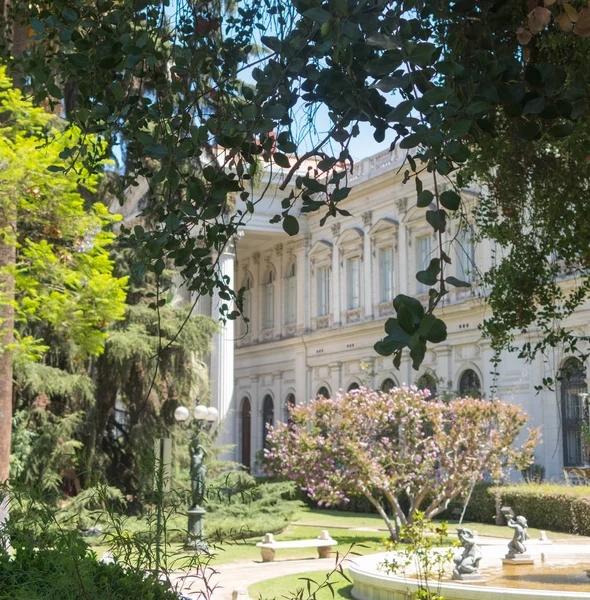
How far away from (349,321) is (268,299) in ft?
22.0

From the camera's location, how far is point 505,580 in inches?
462

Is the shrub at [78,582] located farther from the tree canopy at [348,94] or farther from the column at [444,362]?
the column at [444,362]

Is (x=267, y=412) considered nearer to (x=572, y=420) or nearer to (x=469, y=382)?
(x=469, y=382)

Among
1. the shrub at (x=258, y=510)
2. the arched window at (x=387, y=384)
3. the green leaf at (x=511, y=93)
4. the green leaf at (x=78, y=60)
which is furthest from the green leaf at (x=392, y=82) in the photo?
the arched window at (x=387, y=384)

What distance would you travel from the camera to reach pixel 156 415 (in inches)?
843

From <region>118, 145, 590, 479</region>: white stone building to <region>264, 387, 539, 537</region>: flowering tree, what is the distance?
6.80m

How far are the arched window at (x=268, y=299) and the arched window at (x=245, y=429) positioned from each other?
149 inches

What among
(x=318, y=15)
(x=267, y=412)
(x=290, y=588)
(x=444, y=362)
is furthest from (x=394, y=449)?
(x=267, y=412)

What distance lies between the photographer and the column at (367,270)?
119 feet

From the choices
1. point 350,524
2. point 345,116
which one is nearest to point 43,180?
point 345,116

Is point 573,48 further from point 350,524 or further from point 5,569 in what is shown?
point 350,524

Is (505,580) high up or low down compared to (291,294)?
down

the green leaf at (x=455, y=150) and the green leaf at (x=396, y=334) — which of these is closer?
the green leaf at (x=396, y=334)

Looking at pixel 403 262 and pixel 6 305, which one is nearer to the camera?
pixel 6 305
